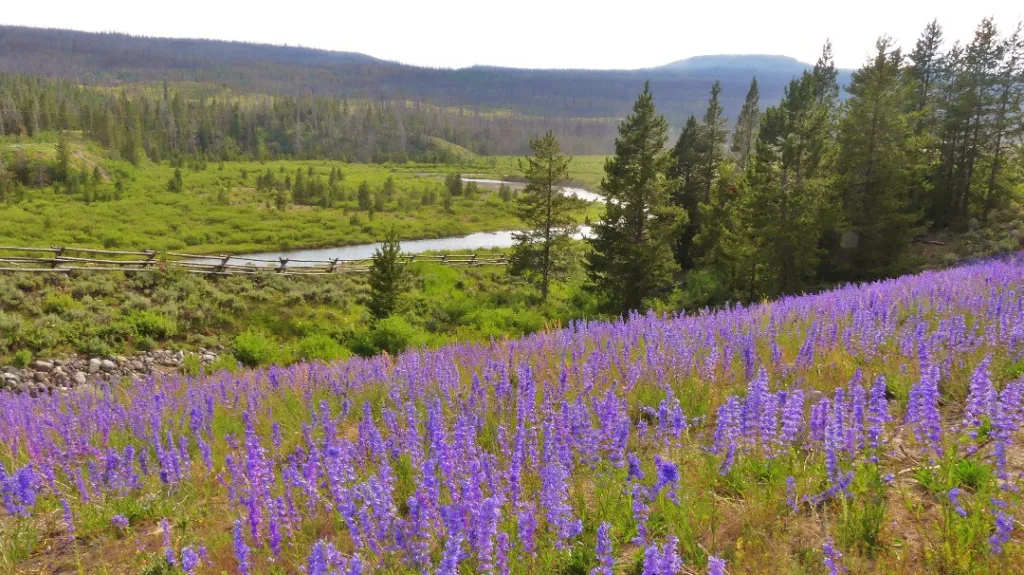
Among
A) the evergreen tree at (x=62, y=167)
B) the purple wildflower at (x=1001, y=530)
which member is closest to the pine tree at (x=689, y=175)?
the purple wildflower at (x=1001, y=530)

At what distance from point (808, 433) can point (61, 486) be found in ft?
19.1

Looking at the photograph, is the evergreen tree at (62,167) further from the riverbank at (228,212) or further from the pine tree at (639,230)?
the pine tree at (639,230)

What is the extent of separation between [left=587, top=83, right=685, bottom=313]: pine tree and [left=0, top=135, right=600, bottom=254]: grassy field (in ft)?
46.5

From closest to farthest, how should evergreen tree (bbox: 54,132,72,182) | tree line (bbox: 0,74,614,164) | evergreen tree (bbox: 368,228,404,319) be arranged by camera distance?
evergreen tree (bbox: 368,228,404,319) < evergreen tree (bbox: 54,132,72,182) < tree line (bbox: 0,74,614,164)

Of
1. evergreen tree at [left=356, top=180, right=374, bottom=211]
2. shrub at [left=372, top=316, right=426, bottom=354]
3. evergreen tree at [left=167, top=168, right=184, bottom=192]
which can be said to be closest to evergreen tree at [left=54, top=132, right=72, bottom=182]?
evergreen tree at [left=167, top=168, right=184, bottom=192]

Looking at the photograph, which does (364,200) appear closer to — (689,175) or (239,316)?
(689,175)

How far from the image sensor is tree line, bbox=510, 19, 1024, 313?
84.5 ft

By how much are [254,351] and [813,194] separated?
25308 mm

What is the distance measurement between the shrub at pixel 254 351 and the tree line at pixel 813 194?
15738 mm

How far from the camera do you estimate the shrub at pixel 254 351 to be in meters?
23.0

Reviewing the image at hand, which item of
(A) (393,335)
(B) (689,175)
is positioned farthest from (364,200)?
(A) (393,335)

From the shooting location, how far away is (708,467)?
3.58 m

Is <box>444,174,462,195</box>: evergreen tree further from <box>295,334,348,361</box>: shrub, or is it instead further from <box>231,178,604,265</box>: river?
<box>295,334,348,361</box>: shrub

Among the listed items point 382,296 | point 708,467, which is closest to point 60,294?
point 382,296
